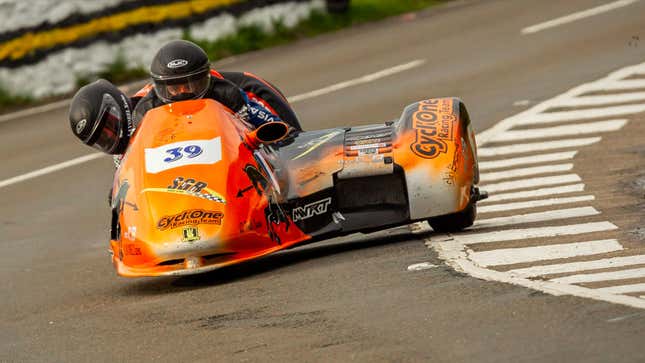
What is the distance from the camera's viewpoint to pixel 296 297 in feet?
28.2

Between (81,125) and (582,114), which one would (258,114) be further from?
(582,114)

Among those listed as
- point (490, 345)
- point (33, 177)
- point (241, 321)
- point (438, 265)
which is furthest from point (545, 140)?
point (490, 345)

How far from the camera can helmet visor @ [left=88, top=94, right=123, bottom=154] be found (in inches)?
426

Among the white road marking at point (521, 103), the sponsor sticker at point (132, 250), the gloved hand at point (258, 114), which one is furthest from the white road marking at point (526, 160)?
the sponsor sticker at point (132, 250)

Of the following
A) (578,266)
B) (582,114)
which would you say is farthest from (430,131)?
(582,114)

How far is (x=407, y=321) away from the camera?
293 inches

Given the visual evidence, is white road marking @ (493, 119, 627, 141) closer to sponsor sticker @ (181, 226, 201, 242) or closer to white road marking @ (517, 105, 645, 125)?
white road marking @ (517, 105, 645, 125)

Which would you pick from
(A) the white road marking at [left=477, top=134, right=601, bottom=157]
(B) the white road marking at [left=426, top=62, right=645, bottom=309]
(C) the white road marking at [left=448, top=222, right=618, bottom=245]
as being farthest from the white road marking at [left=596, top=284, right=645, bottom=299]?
(A) the white road marking at [left=477, top=134, right=601, bottom=157]

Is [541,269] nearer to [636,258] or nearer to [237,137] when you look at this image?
[636,258]

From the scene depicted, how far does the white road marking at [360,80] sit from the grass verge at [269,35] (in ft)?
9.56

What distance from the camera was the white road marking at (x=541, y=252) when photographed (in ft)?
29.4

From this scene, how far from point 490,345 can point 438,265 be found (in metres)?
2.34

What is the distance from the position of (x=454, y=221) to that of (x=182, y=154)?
6.69ft

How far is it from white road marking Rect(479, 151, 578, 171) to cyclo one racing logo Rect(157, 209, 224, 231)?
216 inches
